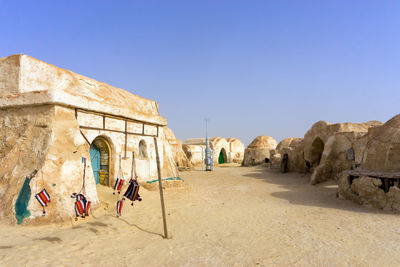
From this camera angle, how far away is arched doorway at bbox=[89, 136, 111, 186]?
9453 millimetres

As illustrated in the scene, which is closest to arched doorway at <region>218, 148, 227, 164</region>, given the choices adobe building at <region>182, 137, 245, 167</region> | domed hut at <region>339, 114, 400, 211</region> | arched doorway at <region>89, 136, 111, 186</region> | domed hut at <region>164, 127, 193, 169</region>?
adobe building at <region>182, 137, 245, 167</region>

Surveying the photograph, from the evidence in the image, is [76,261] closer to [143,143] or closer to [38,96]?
[38,96]

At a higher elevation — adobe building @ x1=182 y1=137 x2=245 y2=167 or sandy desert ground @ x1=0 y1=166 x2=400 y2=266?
adobe building @ x1=182 y1=137 x2=245 y2=167

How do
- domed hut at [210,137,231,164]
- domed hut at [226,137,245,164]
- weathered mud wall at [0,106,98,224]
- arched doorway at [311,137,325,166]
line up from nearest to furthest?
weathered mud wall at [0,106,98,224]
arched doorway at [311,137,325,166]
domed hut at [210,137,231,164]
domed hut at [226,137,245,164]

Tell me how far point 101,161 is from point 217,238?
18.7 ft

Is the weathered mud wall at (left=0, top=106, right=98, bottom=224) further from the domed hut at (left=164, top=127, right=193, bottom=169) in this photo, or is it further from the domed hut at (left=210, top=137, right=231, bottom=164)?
the domed hut at (left=210, top=137, right=231, bottom=164)

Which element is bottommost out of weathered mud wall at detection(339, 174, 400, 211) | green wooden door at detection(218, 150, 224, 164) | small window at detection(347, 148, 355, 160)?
weathered mud wall at detection(339, 174, 400, 211)

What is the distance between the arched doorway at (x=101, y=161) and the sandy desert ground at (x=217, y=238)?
70 centimetres

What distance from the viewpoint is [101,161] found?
381 inches

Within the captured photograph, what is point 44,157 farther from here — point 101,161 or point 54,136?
point 101,161

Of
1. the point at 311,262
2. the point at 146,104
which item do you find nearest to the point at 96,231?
the point at 311,262

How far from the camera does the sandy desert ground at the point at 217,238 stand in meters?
4.78

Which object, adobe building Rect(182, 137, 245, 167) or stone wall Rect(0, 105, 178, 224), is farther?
adobe building Rect(182, 137, 245, 167)

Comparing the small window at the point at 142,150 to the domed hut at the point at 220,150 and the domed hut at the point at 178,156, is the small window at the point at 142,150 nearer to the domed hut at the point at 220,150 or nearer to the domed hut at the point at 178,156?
the domed hut at the point at 178,156
